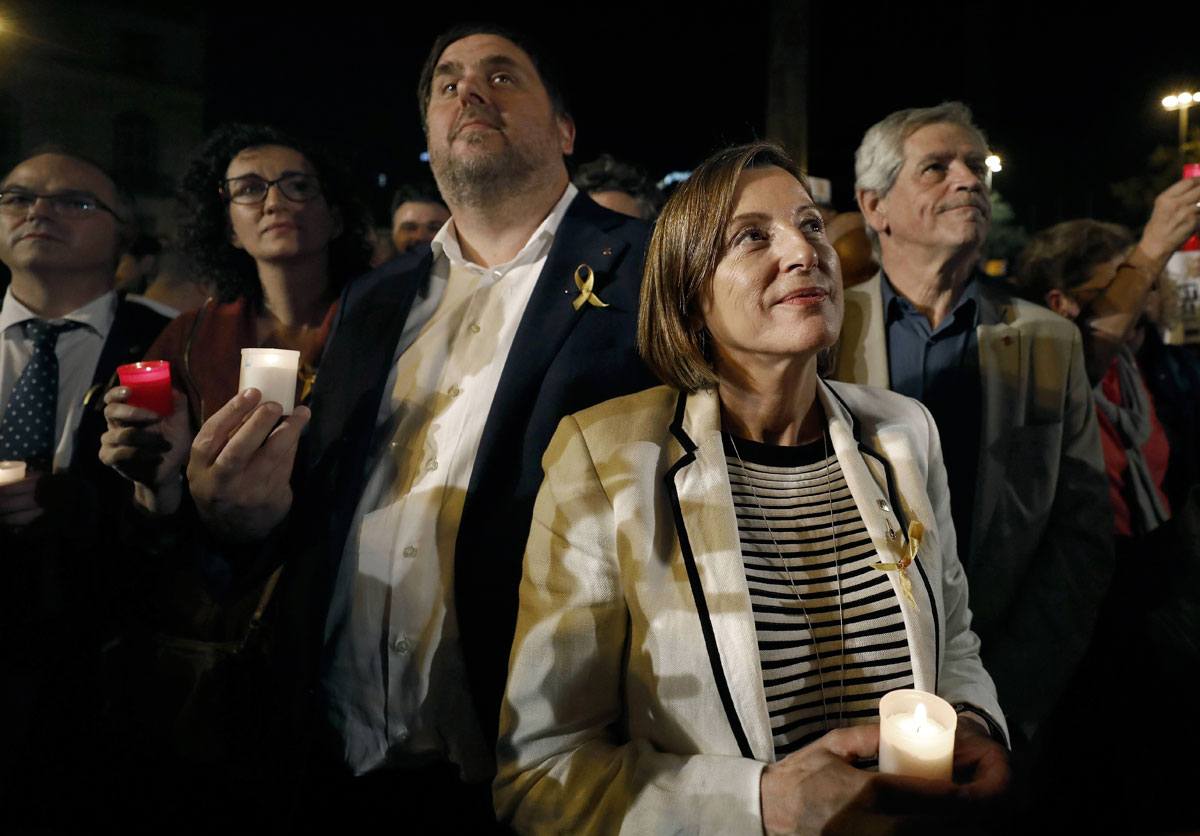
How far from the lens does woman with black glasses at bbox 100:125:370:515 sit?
2232 millimetres

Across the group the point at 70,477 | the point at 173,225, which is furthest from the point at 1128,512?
the point at 70,477

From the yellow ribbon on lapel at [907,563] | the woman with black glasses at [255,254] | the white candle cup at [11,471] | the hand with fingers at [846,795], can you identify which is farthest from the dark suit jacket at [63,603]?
the yellow ribbon on lapel at [907,563]

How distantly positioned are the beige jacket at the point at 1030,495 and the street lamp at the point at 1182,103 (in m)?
0.94

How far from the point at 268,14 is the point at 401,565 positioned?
1.95m

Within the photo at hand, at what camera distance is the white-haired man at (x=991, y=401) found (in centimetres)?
217

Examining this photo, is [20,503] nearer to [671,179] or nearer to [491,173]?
[491,173]

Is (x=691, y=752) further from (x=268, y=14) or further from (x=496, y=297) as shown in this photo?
(x=268, y=14)

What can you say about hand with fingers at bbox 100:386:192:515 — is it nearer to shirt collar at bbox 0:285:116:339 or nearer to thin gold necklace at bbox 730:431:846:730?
shirt collar at bbox 0:285:116:339

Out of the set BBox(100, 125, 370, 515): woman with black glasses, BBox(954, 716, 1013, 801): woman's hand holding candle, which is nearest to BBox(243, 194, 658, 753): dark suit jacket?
BBox(100, 125, 370, 515): woman with black glasses

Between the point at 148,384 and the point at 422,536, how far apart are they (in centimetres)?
76

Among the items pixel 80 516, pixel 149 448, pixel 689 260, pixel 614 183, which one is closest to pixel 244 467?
pixel 149 448

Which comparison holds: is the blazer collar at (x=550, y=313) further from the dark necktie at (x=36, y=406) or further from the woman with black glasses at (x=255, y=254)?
the dark necktie at (x=36, y=406)

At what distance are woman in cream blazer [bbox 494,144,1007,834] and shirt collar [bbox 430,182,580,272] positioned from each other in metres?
0.53

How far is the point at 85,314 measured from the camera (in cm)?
227
